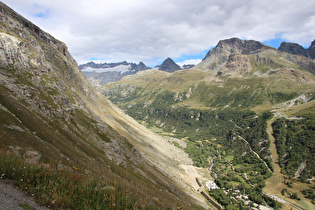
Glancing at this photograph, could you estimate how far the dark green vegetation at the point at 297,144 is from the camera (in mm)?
129988

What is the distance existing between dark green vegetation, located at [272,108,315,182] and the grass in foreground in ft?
514

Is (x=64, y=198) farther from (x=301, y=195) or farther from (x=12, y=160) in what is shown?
(x=301, y=195)

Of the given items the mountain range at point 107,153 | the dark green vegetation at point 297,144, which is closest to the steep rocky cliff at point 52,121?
the mountain range at point 107,153

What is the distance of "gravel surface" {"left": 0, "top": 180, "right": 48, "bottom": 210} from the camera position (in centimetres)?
752

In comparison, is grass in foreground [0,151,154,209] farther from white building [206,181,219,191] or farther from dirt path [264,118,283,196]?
dirt path [264,118,283,196]

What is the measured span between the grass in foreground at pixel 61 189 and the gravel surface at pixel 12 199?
10.3 inches

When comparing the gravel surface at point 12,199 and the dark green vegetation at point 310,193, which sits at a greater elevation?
the gravel surface at point 12,199

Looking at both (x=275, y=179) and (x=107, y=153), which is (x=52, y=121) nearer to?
(x=107, y=153)

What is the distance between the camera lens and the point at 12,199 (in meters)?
7.96

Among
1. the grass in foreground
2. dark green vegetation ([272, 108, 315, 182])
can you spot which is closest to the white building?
dark green vegetation ([272, 108, 315, 182])

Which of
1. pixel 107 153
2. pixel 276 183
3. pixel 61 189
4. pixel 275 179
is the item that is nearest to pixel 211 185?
pixel 276 183

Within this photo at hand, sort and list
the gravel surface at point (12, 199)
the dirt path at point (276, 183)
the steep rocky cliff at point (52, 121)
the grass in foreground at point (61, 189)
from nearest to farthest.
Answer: the gravel surface at point (12, 199) < the grass in foreground at point (61, 189) < the steep rocky cliff at point (52, 121) < the dirt path at point (276, 183)

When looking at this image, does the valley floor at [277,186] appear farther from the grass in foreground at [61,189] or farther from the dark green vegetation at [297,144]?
the grass in foreground at [61,189]

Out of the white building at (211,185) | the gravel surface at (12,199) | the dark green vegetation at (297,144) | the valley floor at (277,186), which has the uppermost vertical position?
the dark green vegetation at (297,144)
